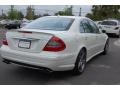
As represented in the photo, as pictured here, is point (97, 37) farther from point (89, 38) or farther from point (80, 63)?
point (80, 63)

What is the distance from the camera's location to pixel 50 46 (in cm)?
485

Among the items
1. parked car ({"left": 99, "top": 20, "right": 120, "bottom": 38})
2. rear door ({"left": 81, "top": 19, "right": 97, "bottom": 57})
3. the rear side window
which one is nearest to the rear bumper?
rear door ({"left": 81, "top": 19, "right": 97, "bottom": 57})

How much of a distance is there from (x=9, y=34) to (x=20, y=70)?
3.49ft

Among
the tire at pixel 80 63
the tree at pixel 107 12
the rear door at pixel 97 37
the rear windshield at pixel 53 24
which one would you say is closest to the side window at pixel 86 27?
the rear door at pixel 97 37

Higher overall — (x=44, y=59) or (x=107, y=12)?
(x=44, y=59)

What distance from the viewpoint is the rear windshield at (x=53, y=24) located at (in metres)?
5.62

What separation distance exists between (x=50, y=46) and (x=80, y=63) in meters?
1.19

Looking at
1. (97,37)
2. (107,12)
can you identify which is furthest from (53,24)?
(107,12)

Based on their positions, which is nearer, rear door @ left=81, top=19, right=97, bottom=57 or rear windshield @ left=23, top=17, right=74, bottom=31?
rear windshield @ left=23, top=17, right=74, bottom=31

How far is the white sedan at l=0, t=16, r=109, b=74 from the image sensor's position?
190 inches

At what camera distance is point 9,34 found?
5.33m

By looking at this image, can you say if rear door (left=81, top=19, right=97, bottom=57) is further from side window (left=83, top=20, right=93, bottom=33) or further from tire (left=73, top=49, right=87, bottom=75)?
tire (left=73, top=49, right=87, bottom=75)

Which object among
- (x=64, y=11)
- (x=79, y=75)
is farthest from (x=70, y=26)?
(x=64, y=11)
